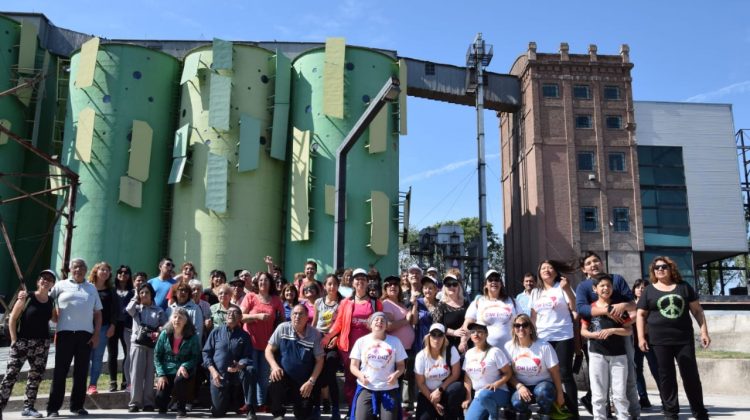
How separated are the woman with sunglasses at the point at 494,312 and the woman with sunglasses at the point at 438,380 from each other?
0.61 m

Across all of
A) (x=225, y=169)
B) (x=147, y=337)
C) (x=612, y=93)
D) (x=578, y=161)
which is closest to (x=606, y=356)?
(x=147, y=337)

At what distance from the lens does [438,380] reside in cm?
722

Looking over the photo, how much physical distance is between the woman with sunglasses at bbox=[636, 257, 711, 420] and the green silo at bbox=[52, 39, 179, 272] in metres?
24.9

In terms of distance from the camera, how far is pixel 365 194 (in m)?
27.7

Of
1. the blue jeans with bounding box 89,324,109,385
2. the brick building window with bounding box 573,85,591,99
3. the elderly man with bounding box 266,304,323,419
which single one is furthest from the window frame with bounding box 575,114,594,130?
the blue jeans with bounding box 89,324,109,385

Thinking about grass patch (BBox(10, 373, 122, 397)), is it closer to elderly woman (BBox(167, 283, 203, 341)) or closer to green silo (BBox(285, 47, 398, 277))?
elderly woman (BBox(167, 283, 203, 341))

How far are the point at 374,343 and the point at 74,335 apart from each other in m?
4.38

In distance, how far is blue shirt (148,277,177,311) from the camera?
32.6 ft

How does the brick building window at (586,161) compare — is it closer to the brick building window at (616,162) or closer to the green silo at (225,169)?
the brick building window at (616,162)

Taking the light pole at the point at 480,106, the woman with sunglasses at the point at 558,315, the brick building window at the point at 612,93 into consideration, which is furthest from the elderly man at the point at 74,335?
the brick building window at the point at 612,93

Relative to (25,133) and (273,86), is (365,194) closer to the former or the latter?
(273,86)

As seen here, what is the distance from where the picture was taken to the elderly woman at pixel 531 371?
6.82 metres

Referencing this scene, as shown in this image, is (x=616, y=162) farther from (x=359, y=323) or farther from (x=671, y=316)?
(x=359, y=323)

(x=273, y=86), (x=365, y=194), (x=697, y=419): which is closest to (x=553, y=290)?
(x=697, y=419)
